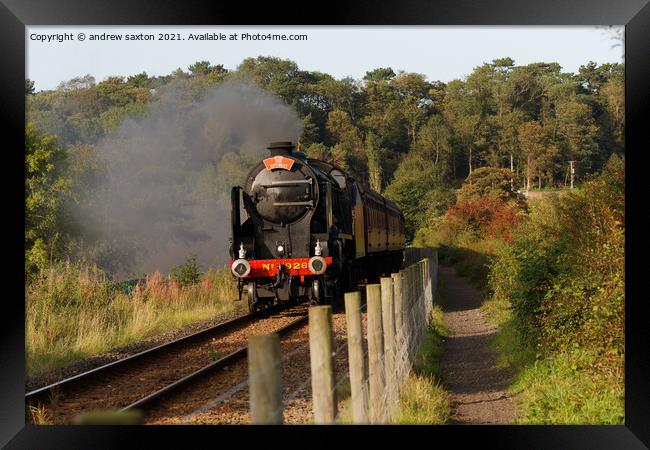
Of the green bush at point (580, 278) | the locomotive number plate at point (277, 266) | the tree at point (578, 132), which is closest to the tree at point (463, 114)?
the tree at point (578, 132)

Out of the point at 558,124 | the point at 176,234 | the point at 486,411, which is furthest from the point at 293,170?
the point at 176,234

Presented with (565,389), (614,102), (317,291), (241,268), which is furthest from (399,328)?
(614,102)

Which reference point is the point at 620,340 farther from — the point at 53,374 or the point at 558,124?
the point at 558,124

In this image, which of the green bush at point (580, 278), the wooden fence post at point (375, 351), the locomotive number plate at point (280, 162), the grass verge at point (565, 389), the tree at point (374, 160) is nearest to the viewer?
the wooden fence post at point (375, 351)

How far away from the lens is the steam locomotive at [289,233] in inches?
624

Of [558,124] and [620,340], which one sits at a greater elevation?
[558,124]

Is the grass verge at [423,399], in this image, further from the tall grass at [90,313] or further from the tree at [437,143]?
the tree at [437,143]

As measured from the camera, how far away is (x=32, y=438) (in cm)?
Result: 664

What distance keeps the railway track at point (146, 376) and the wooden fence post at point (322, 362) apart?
3512 mm

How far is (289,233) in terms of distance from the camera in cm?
1642

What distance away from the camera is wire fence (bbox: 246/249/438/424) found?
4.01m

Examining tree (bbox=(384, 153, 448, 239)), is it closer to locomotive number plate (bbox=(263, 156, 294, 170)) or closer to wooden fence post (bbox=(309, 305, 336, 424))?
locomotive number plate (bbox=(263, 156, 294, 170))

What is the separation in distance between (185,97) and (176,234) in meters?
6.73

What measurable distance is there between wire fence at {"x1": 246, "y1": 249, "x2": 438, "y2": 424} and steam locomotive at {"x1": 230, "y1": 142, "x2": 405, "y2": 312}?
6193mm
